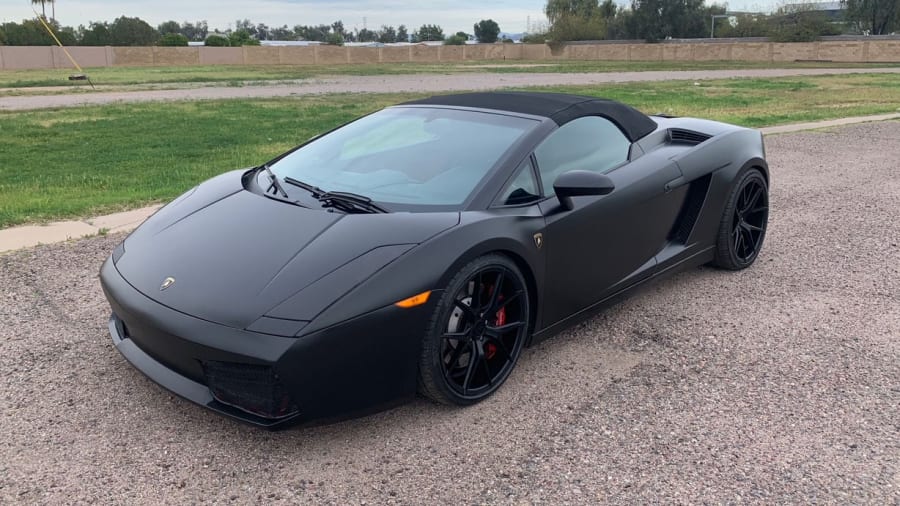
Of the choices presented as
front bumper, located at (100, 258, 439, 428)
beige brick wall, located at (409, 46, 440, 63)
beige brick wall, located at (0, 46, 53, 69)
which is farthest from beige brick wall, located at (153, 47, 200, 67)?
front bumper, located at (100, 258, 439, 428)

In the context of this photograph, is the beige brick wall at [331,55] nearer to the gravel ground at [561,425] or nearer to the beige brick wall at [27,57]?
the beige brick wall at [27,57]

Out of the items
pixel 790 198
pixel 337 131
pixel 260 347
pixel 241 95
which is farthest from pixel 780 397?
pixel 241 95

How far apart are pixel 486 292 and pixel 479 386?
1.36ft

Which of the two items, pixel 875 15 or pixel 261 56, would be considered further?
pixel 875 15

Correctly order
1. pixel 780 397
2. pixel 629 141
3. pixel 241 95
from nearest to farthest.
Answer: pixel 780 397, pixel 629 141, pixel 241 95

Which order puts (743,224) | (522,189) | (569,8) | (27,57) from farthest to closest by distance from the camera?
(569,8), (27,57), (743,224), (522,189)

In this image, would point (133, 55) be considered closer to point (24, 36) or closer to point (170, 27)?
point (24, 36)

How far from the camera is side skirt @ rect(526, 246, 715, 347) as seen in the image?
3.43m

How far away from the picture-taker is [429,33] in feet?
422

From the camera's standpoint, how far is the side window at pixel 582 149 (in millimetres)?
3492

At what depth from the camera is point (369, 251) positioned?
281cm

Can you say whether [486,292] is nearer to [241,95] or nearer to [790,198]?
[790,198]

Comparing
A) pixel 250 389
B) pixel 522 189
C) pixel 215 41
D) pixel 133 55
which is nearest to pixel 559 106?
pixel 522 189

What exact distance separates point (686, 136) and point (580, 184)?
5.07ft
